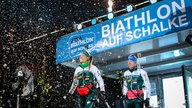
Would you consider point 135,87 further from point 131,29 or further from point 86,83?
point 131,29

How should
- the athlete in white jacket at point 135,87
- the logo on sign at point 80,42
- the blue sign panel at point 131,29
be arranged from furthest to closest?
the logo on sign at point 80,42, the blue sign panel at point 131,29, the athlete in white jacket at point 135,87

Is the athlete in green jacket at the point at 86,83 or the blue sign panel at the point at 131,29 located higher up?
the blue sign panel at the point at 131,29

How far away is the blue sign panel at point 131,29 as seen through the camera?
7.80 metres

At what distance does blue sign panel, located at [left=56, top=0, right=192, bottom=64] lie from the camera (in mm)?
7805

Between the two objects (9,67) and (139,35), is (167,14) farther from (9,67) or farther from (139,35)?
(9,67)

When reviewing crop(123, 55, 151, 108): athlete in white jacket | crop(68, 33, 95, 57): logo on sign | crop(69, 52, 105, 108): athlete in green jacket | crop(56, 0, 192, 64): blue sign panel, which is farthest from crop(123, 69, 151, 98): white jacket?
crop(68, 33, 95, 57): logo on sign

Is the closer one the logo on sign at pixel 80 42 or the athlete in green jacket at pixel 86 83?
the athlete in green jacket at pixel 86 83

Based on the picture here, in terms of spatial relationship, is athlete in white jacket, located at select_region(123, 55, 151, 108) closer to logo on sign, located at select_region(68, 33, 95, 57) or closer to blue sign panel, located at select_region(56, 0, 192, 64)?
blue sign panel, located at select_region(56, 0, 192, 64)

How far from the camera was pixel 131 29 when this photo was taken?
Result: 880 cm

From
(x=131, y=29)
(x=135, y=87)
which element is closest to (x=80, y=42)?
(x=131, y=29)

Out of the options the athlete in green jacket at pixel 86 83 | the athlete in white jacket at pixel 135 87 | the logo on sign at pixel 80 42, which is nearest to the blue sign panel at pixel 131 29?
the logo on sign at pixel 80 42

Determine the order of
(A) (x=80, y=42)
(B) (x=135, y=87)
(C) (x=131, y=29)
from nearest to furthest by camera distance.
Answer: (B) (x=135, y=87)
(C) (x=131, y=29)
(A) (x=80, y=42)

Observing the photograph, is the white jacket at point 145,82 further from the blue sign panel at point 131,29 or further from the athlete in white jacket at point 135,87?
the blue sign panel at point 131,29

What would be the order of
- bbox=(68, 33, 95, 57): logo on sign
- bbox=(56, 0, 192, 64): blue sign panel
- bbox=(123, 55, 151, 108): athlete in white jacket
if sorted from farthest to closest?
1. bbox=(68, 33, 95, 57): logo on sign
2. bbox=(56, 0, 192, 64): blue sign panel
3. bbox=(123, 55, 151, 108): athlete in white jacket
